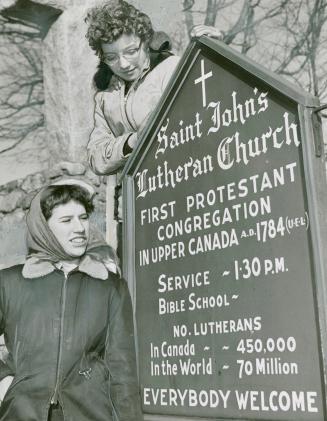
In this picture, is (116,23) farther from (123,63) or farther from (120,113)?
(120,113)

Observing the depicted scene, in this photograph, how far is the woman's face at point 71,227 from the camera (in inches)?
125

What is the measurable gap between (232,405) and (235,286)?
1.41ft

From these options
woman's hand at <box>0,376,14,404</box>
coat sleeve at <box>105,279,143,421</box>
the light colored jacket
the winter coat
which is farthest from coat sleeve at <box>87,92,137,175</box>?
woman's hand at <box>0,376,14,404</box>

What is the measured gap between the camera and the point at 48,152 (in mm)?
4516

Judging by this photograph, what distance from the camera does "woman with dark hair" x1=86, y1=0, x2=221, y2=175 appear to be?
3.82 m

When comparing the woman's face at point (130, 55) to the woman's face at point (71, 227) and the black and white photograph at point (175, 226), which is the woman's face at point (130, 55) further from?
the woman's face at point (71, 227)

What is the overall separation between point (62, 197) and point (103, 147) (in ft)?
2.51

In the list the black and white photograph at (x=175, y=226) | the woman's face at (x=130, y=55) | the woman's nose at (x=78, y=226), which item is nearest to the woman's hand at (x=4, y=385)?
the black and white photograph at (x=175, y=226)

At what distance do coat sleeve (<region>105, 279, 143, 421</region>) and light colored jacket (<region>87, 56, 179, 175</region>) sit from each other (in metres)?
1.04

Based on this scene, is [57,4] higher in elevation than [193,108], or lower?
higher

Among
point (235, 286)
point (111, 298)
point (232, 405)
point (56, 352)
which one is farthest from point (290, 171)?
point (56, 352)


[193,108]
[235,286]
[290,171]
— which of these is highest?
[193,108]

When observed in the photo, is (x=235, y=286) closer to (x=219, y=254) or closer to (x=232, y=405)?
(x=219, y=254)

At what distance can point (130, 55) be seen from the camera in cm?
395
